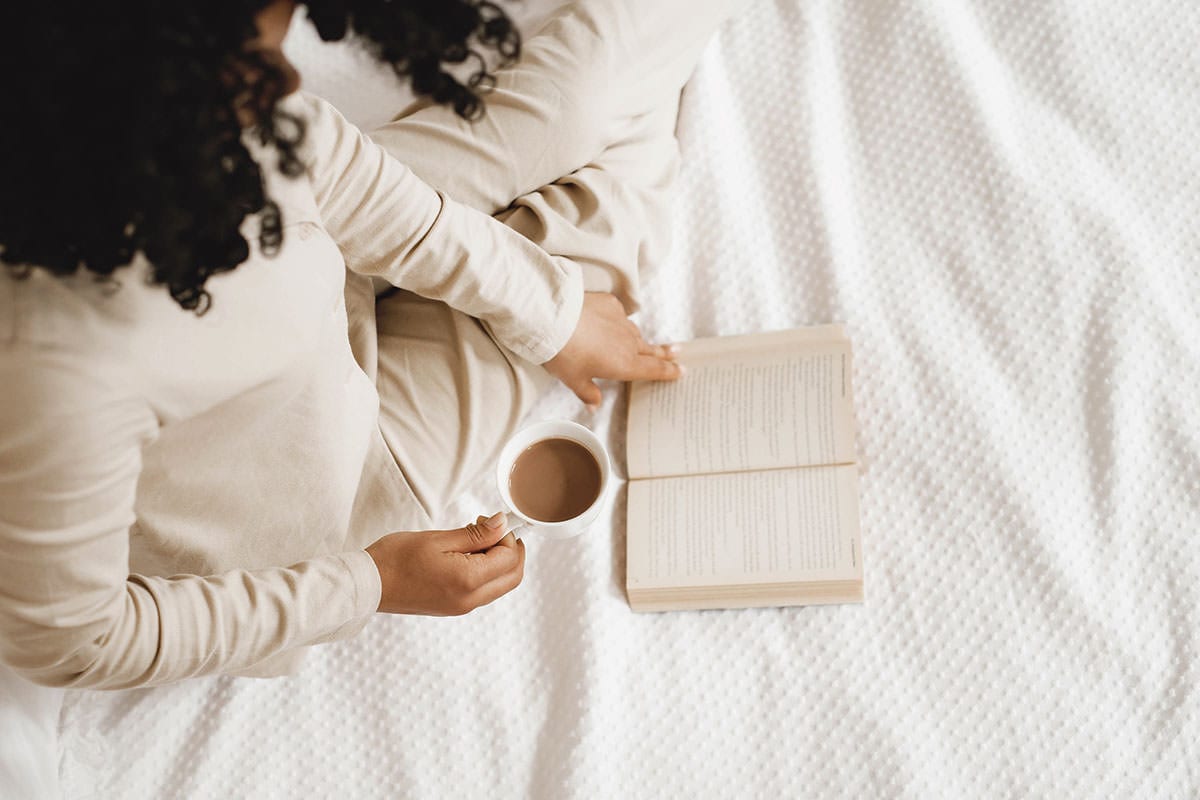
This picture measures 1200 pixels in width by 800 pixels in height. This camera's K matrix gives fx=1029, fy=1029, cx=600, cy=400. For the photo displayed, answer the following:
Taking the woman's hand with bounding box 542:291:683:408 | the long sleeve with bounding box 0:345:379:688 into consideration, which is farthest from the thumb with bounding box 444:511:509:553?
the woman's hand with bounding box 542:291:683:408

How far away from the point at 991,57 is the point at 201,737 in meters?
0.99

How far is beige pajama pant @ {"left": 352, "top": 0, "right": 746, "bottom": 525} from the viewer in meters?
0.85

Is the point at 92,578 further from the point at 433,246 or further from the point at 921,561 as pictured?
the point at 921,561

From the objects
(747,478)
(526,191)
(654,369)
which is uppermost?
(526,191)

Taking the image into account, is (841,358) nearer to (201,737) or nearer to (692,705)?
(692,705)

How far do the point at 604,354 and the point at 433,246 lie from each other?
18cm

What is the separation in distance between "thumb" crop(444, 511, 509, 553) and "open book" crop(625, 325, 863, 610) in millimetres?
182

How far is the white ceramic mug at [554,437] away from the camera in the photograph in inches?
29.3

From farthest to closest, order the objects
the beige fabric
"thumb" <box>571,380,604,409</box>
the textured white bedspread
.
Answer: "thumb" <box>571,380,604,409</box>
the textured white bedspread
the beige fabric

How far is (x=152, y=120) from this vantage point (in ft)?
1.41

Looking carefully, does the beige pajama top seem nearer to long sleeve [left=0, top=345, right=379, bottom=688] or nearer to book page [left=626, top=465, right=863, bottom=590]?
long sleeve [left=0, top=345, right=379, bottom=688]

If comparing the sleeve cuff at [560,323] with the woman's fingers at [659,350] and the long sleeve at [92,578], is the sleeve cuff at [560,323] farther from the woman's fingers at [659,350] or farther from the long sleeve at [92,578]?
the long sleeve at [92,578]

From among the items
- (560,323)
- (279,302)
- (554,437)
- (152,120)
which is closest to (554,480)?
(554,437)

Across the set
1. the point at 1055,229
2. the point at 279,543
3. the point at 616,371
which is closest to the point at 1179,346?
the point at 1055,229
